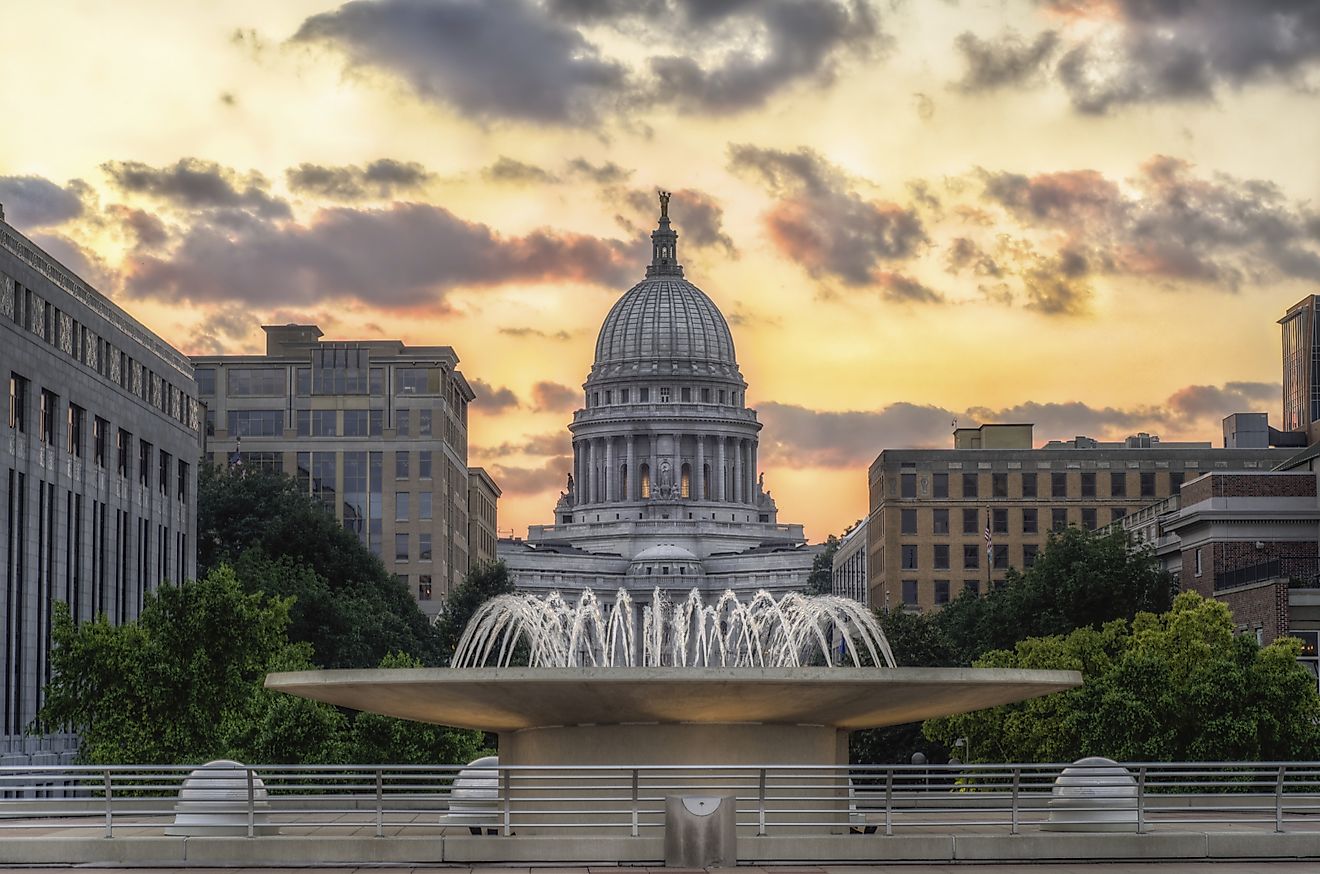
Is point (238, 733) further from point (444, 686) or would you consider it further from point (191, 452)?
point (191, 452)

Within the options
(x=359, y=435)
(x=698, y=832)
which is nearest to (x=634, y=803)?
(x=698, y=832)

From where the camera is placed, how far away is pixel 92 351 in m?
82.8

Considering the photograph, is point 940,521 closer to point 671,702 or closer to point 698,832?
point 671,702

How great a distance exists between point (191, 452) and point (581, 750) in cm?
6943

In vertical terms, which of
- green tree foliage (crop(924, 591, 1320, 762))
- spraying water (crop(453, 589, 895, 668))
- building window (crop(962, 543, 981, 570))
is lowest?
green tree foliage (crop(924, 591, 1320, 762))

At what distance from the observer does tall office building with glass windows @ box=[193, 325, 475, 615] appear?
158875 mm

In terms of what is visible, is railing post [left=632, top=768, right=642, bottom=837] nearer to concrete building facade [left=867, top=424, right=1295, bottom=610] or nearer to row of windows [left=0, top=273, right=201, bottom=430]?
row of windows [left=0, top=273, right=201, bottom=430]

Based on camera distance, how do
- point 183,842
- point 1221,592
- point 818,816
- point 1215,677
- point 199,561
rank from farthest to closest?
point 199,561 < point 1221,592 < point 1215,677 < point 818,816 < point 183,842

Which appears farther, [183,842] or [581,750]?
[581,750]

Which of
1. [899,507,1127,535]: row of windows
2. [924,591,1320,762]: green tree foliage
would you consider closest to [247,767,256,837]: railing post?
[924,591,1320,762]: green tree foliage

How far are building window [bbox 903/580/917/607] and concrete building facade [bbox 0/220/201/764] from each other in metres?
51.7

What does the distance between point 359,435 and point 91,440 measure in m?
78.8

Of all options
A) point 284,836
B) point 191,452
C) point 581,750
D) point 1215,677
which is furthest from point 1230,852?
point 191,452

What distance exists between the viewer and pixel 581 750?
3456 centimetres
